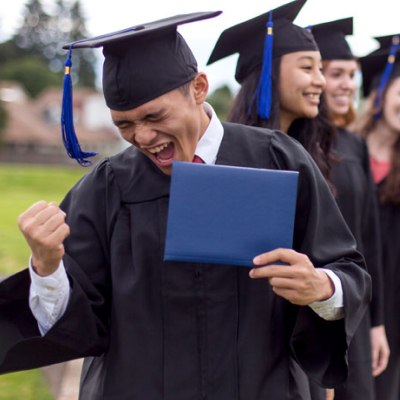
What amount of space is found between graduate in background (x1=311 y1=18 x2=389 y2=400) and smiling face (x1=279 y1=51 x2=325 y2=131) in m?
0.27

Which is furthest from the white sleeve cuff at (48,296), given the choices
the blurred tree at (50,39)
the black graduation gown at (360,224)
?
the blurred tree at (50,39)

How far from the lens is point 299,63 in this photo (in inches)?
125

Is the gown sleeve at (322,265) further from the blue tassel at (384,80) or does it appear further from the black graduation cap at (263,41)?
the blue tassel at (384,80)

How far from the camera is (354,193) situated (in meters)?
3.49

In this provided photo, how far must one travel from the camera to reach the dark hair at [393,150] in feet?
13.1

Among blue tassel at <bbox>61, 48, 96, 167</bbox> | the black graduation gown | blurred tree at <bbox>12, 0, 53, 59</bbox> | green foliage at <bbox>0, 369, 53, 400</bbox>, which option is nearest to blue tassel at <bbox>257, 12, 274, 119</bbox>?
the black graduation gown

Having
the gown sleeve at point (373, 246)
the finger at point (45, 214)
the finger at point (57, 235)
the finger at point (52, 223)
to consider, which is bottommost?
the gown sleeve at point (373, 246)

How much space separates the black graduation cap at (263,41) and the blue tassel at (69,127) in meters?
0.90

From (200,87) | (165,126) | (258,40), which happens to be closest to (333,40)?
(258,40)

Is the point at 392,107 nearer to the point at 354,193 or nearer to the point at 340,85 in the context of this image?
the point at 340,85

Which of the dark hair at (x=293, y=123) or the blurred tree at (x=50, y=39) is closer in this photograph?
the dark hair at (x=293, y=123)

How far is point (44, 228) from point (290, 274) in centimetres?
59

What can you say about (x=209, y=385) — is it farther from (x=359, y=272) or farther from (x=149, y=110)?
(x=149, y=110)

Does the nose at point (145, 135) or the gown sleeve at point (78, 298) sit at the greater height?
the nose at point (145, 135)
